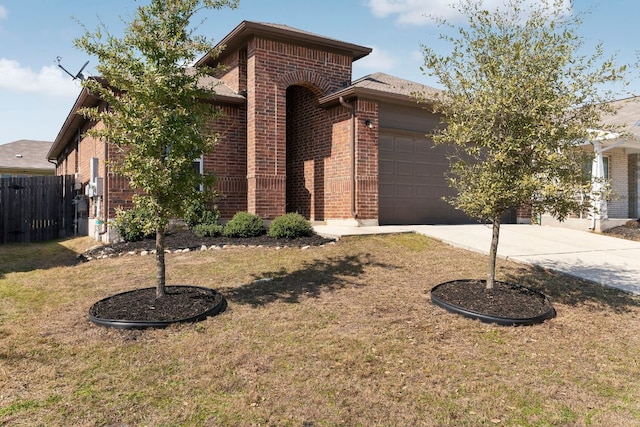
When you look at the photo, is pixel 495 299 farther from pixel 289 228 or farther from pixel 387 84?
A: pixel 387 84

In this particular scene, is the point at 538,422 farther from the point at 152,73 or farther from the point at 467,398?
the point at 152,73

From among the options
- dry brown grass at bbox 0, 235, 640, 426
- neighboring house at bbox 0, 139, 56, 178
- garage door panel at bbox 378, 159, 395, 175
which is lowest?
dry brown grass at bbox 0, 235, 640, 426

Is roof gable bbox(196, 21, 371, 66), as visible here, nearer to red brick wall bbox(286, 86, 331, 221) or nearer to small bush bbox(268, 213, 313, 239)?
red brick wall bbox(286, 86, 331, 221)

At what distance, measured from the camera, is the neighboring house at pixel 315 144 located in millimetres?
10898

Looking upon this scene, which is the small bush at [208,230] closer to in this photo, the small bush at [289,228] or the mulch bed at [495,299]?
the small bush at [289,228]

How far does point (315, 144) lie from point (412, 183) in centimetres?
311

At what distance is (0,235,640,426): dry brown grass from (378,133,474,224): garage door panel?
→ 16.9 feet

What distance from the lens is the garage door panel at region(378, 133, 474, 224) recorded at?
38.1 ft

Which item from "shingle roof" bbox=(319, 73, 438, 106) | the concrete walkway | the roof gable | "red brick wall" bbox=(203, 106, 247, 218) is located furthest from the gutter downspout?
"red brick wall" bbox=(203, 106, 247, 218)

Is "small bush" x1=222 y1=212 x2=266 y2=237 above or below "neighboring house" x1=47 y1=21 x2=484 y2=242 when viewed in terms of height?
below

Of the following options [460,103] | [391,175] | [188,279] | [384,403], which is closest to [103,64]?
[188,279]

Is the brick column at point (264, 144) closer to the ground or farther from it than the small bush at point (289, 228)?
farther from it

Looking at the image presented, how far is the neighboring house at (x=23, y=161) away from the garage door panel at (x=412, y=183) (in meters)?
21.3

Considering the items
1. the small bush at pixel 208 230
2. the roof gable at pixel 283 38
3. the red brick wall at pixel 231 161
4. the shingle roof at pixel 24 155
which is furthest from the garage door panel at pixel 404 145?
the shingle roof at pixel 24 155
